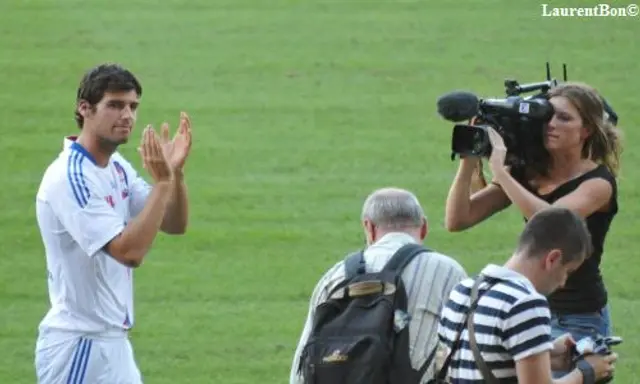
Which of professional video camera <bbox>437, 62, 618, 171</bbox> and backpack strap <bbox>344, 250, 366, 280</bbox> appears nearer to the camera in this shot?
backpack strap <bbox>344, 250, 366, 280</bbox>

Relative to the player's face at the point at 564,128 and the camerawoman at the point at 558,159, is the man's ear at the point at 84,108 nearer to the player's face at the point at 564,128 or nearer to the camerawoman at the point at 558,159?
the camerawoman at the point at 558,159

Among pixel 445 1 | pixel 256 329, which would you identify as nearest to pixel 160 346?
pixel 256 329

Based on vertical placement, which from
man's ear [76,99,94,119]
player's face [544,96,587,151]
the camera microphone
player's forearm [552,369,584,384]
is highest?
man's ear [76,99,94,119]

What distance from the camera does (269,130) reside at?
14047 millimetres

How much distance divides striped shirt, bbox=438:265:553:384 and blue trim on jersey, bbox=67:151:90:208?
157 centimetres

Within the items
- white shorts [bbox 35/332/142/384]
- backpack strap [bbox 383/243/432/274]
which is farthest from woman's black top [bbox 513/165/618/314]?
white shorts [bbox 35/332/142/384]

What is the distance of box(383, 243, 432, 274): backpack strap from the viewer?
581 cm

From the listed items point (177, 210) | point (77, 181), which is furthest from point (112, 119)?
point (177, 210)

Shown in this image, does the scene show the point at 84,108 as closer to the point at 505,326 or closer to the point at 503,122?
the point at 503,122

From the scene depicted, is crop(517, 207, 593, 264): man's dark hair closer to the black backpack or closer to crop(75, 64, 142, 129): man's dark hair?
the black backpack

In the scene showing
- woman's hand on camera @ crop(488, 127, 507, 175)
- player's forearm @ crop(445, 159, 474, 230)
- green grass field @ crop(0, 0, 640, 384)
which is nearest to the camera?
woman's hand on camera @ crop(488, 127, 507, 175)

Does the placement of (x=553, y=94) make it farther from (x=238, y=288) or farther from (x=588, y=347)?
(x=238, y=288)

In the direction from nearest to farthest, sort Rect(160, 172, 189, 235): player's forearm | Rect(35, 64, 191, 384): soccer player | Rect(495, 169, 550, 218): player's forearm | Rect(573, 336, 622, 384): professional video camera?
1. Rect(573, 336, 622, 384): professional video camera
2. Rect(35, 64, 191, 384): soccer player
3. Rect(495, 169, 550, 218): player's forearm
4. Rect(160, 172, 189, 235): player's forearm

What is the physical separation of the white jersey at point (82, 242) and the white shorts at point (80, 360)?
48 millimetres
